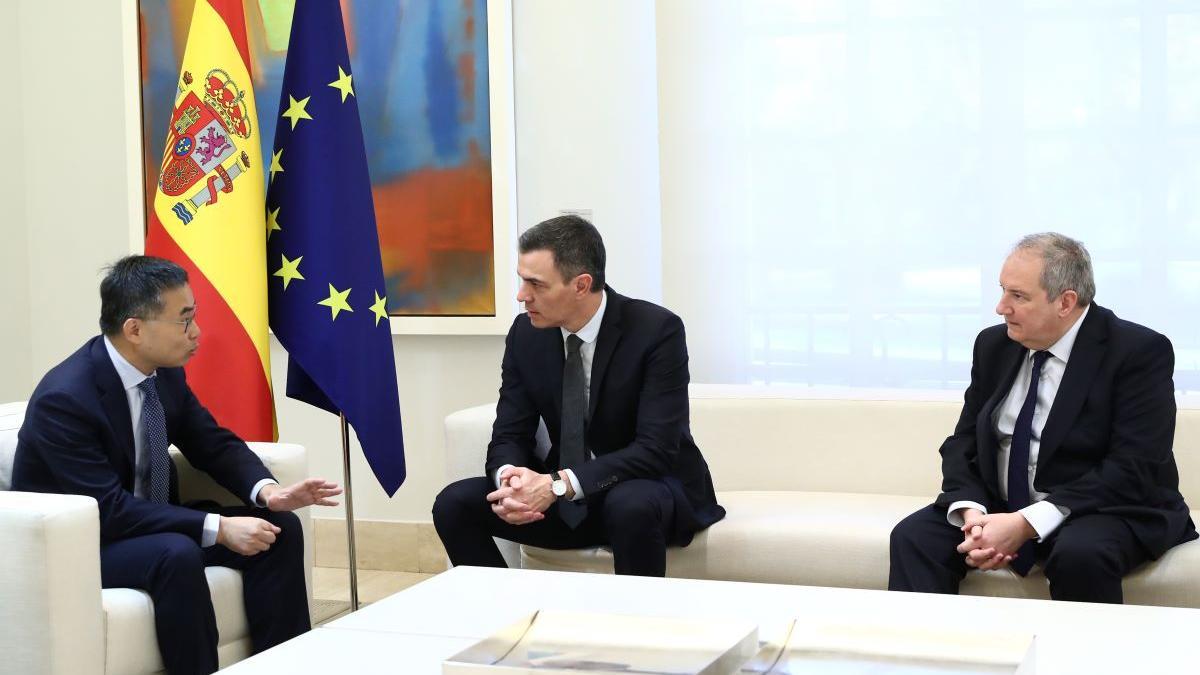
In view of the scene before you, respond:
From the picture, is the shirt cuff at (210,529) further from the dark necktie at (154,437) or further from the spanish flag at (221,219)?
the spanish flag at (221,219)

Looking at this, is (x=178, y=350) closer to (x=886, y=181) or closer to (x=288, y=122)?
(x=288, y=122)

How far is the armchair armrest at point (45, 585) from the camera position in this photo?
8.36ft


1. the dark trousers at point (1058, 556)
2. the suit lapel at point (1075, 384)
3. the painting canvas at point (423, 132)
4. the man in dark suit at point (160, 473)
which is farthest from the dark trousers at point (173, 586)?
the suit lapel at point (1075, 384)

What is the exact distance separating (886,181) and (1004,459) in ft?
4.36

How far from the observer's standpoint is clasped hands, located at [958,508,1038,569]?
115 inches

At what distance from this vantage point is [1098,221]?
405cm

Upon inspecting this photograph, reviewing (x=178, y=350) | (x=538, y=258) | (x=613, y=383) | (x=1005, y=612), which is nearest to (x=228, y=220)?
(x=178, y=350)

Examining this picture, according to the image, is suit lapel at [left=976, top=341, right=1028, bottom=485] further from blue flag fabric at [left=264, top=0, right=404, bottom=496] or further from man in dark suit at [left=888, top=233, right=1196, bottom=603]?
blue flag fabric at [left=264, top=0, right=404, bottom=496]

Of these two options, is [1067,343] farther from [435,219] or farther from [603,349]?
[435,219]

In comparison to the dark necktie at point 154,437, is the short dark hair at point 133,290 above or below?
above

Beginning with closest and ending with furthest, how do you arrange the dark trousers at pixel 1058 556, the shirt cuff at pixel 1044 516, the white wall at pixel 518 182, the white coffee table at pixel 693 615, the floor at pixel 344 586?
the white coffee table at pixel 693 615 → the dark trousers at pixel 1058 556 → the shirt cuff at pixel 1044 516 → the floor at pixel 344 586 → the white wall at pixel 518 182

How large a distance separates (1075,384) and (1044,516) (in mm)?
338

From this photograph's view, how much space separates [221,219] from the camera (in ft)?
12.4

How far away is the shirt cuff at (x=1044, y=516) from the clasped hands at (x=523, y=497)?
1.13 meters
